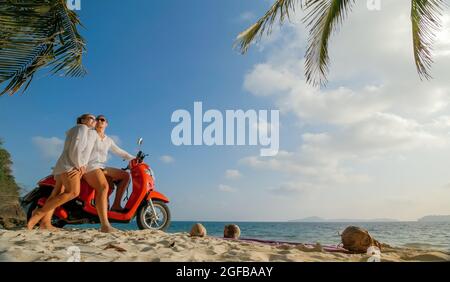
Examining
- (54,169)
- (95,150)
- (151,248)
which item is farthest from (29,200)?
(151,248)

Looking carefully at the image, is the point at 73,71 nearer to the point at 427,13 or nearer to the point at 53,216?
the point at 53,216

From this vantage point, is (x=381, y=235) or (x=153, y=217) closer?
(x=153, y=217)

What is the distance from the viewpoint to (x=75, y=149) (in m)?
4.15

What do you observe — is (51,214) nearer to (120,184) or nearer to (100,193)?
(100,193)

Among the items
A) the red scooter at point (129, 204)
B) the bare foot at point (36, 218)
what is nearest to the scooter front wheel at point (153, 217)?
A: the red scooter at point (129, 204)

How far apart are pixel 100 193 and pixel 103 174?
0.26m

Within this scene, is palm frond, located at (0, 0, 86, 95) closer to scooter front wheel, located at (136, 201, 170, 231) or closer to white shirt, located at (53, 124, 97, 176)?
white shirt, located at (53, 124, 97, 176)

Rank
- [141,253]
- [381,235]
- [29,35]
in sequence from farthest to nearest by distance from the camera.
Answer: [381,235] < [29,35] < [141,253]

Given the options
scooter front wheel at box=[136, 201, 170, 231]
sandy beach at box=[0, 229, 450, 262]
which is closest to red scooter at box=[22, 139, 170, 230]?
scooter front wheel at box=[136, 201, 170, 231]

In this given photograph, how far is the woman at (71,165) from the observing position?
416 centimetres

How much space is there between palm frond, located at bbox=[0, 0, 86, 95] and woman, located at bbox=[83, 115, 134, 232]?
2.88 ft

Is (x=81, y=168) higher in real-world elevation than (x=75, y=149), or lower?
lower

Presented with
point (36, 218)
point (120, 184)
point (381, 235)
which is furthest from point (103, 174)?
point (381, 235)

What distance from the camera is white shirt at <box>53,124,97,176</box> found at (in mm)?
4164
